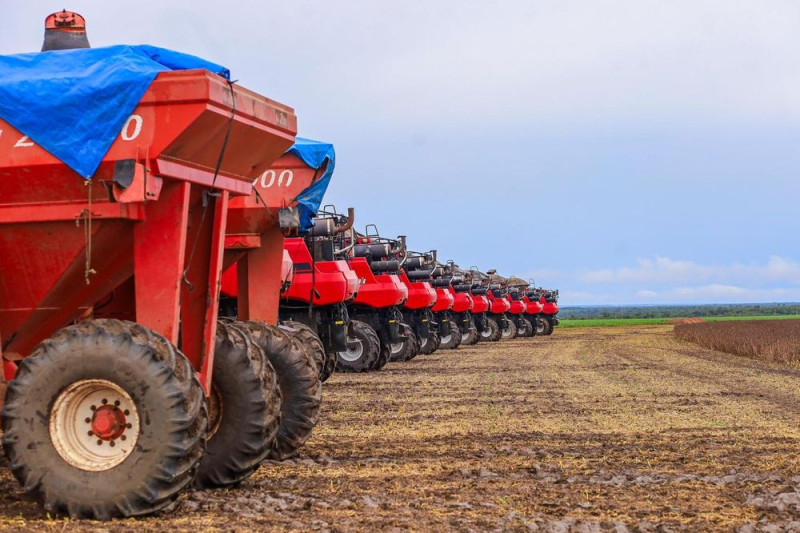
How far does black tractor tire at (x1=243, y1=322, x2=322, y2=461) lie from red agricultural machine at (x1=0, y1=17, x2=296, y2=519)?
3.18 ft

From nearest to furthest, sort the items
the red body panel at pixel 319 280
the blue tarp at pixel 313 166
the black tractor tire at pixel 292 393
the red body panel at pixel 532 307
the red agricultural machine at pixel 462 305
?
the black tractor tire at pixel 292 393 < the blue tarp at pixel 313 166 < the red body panel at pixel 319 280 < the red agricultural machine at pixel 462 305 < the red body panel at pixel 532 307

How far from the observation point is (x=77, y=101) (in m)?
7.40

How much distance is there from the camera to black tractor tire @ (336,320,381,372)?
876 inches

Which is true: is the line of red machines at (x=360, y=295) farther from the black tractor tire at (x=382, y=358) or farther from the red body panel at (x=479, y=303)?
the red body panel at (x=479, y=303)

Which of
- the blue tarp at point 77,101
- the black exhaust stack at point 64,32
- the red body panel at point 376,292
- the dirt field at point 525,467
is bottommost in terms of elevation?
the dirt field at point 525,467

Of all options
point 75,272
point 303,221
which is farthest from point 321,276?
point 75,272

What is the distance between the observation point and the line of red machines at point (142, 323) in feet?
22.5

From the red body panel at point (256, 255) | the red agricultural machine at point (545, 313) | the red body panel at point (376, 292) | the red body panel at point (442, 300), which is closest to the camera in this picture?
the red body panel at point (256, 255)

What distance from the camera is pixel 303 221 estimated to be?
13.4m

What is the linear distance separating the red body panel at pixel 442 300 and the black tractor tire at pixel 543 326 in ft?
73.7

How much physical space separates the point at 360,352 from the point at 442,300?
11015 mm

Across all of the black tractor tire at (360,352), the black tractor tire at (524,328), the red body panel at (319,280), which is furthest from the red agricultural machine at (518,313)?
the red body panel at (319,280)

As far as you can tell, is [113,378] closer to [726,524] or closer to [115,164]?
[115,164]

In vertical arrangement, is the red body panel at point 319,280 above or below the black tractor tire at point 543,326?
above
